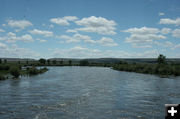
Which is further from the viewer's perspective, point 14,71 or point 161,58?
point 161,58

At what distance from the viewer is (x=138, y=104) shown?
26453mm

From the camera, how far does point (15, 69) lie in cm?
6200

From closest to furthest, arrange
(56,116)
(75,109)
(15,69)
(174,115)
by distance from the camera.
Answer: (174,115), (56,116), (75,109), (15,69)

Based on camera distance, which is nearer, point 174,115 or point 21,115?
point 174,115

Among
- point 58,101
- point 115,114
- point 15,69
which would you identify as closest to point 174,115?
point 115,114

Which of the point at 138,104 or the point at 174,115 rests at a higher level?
the point at 174,115

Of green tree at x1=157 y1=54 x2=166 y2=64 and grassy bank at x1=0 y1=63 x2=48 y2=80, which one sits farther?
green tree at x1=157 y1=54 x2=166 y2=64

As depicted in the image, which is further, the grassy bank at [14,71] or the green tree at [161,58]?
the green tree at [161,58]

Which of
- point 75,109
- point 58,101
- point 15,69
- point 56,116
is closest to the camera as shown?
point 56,116

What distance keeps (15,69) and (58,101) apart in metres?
38.6

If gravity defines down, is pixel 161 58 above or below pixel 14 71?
above

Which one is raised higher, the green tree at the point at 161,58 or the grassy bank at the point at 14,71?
the green tree at the point at 161,58

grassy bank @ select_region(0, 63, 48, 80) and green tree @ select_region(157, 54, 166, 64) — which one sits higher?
green tree @ select_region(157, 54, 166, 64)

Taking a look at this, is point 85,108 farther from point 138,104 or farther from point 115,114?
point 138,104
